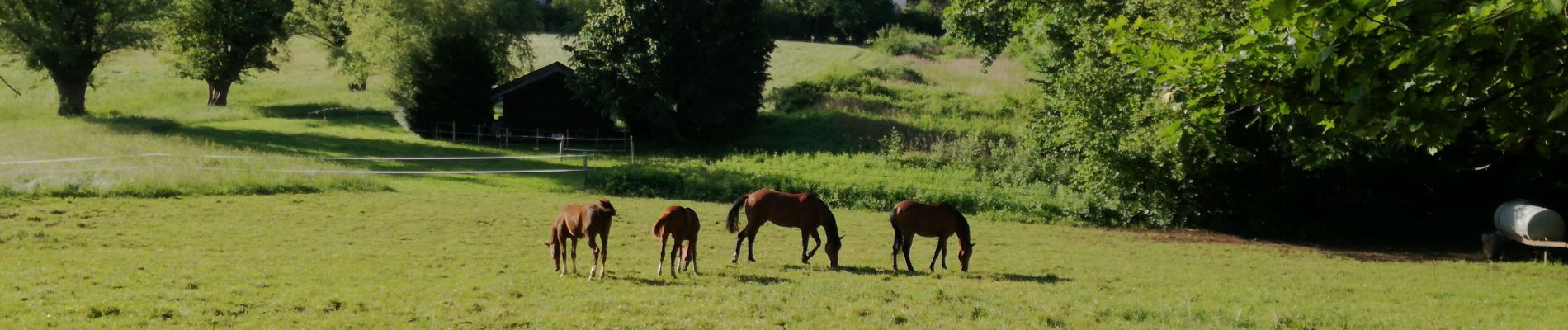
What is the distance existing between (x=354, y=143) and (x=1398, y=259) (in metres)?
36.3

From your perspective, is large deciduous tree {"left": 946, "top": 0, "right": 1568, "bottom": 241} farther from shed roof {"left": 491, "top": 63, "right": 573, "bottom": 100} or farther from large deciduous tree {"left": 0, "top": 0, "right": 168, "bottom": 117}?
large deciduous tree {"left": 0, "top": 0, "right": 168, "bottom": 117}

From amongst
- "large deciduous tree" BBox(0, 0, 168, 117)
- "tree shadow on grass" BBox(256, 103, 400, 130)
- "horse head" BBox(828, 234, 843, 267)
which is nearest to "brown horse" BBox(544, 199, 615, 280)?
"horse head" BBox(828, 234, 843, 267)

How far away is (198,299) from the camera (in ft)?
37.4

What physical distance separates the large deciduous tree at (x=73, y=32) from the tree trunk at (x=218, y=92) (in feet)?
26.5

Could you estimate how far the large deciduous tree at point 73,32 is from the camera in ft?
146

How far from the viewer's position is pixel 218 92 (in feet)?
193

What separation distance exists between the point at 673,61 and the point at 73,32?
24575mm

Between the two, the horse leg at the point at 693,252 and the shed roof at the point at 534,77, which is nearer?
the horse leg at the point at 693,252

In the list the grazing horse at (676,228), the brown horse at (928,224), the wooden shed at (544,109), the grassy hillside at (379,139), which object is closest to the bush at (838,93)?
the grassy hillside at (379,139)

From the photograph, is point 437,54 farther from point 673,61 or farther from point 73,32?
point 73,32

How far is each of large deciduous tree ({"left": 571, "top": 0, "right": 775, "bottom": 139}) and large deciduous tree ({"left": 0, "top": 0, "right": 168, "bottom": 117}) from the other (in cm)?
1880

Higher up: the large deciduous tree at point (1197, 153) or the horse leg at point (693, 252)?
the large deciduous tree at point (1197, 153)

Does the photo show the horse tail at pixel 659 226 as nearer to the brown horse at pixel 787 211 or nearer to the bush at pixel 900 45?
the brown horse at pixel 787 211

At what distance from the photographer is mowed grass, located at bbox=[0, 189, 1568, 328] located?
434 inches
